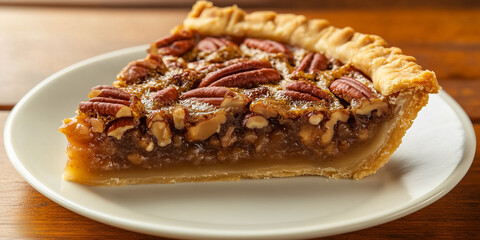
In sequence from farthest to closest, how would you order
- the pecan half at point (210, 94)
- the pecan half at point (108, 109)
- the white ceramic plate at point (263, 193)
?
the pecan half at point (210, 94) → the pecan half at point (108, 109) → the white ceramic plate at point (263, 193)

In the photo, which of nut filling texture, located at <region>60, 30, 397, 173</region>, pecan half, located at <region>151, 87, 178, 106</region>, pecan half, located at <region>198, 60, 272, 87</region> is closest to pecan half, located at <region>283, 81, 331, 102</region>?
nut filling texture, located at <region>60, 30, 397, 173</region>

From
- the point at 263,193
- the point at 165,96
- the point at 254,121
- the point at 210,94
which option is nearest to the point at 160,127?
the point at 165,96

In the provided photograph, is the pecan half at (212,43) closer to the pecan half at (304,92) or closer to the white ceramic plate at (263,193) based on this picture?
the pecan half at (304,92)

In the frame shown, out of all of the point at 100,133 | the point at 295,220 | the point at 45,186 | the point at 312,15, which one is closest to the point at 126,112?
the point at 100,133

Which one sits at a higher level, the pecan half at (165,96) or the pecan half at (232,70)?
the pecan half at (232,70)

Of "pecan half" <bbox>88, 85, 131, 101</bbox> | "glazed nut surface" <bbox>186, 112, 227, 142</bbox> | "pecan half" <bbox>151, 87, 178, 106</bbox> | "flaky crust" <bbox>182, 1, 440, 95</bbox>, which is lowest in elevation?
"glazed nut surface" <bbox>186, 112, 227, 142</bbox>

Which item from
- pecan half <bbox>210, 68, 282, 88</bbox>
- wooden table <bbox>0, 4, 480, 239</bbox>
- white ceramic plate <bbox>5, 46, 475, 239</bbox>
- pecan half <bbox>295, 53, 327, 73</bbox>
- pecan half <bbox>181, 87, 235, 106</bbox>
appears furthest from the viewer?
pecan half <bbox>295, 53, 327, 73</bbox>

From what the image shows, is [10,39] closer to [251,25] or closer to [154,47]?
[154,47]

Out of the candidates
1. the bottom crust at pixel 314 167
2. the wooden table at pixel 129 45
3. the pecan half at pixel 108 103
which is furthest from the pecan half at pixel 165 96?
the wooden table at pixel 129 45

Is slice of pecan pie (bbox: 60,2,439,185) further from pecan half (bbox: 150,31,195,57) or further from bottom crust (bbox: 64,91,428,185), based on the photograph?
pecan half (bbox: 150,31,195,57)
